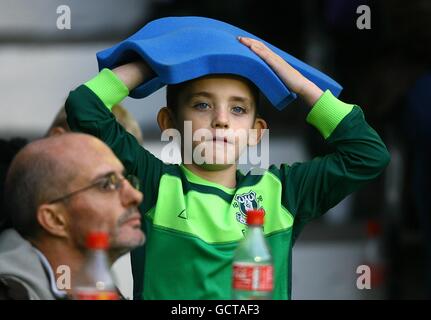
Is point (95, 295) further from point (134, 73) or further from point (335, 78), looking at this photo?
point (335, 78)

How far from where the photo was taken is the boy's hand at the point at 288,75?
3539mm

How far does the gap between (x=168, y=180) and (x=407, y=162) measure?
2.33m

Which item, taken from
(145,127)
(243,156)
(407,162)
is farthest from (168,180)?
(407,162)

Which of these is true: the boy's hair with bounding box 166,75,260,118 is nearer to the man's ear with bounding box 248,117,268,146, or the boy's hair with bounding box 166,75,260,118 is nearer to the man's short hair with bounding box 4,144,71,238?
the man's ear with bounding box 248,117,268,146

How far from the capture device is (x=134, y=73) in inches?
138

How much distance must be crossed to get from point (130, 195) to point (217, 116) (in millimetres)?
343

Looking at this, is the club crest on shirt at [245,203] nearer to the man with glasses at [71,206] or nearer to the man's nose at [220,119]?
the man's nose at [220,119]

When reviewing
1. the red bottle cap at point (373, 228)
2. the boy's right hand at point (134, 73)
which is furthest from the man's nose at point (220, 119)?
the red bottle cap at point (373, 228)

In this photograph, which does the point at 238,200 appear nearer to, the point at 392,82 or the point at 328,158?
the point at 328,158

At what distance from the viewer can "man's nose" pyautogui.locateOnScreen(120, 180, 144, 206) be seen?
10.9ft

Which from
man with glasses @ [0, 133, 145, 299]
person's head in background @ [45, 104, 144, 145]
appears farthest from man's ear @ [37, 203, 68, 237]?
person's head in background @ [45, 104, 144, 145]

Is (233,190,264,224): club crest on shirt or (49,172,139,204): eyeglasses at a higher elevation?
(49,172,139,204): eyeglasses
